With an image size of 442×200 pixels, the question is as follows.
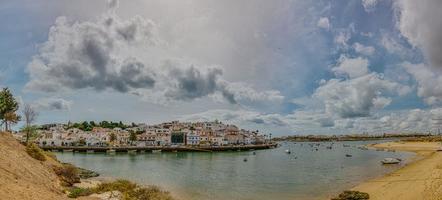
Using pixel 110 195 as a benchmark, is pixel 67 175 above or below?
above

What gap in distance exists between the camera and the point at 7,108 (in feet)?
216

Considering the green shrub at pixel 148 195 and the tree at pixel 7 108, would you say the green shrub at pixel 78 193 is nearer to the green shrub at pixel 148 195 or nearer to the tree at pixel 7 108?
the green shrub at pixel 148 195

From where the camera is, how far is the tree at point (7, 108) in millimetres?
64562

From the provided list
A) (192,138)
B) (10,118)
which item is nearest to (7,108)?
(10,118)

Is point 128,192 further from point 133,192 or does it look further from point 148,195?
point 148,195

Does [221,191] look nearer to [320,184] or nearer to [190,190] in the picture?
[190,190]

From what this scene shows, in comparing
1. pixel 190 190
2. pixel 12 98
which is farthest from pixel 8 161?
pixel 12 98

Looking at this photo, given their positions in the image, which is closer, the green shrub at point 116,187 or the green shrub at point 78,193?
the green shrub at point 78,193

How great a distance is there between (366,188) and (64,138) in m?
143

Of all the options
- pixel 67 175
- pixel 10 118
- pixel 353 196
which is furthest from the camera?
pixel 10 118

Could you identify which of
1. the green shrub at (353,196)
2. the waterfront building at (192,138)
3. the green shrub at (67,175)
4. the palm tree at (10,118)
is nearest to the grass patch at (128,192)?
the green shrub at (67,175)

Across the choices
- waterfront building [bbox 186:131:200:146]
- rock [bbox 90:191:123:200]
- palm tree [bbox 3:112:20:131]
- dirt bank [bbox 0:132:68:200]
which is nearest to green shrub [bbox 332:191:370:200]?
rock [bbox 90:191:123:200]

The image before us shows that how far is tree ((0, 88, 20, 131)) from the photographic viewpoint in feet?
212

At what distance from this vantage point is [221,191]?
39219 mm
